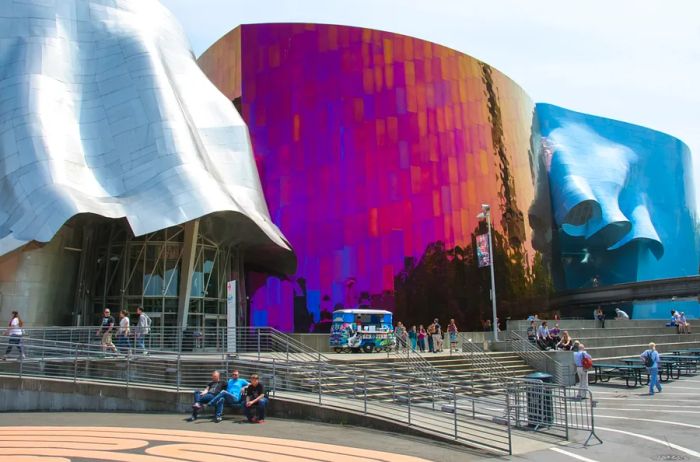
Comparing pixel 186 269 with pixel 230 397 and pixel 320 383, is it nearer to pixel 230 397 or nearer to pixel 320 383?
pixel 230 397

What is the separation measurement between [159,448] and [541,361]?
636 inches

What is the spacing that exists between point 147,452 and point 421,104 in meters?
31.2

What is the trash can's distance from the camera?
12.2m

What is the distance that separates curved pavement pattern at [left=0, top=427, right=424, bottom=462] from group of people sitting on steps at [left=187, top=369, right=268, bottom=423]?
5.15 feet

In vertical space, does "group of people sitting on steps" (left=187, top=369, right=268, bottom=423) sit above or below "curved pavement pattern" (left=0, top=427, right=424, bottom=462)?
above

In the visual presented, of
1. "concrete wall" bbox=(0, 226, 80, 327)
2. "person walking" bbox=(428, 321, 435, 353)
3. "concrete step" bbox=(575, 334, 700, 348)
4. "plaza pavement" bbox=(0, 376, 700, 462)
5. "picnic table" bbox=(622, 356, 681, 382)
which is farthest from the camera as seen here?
"concrete step" bbox=(575, 334, 700, 348)

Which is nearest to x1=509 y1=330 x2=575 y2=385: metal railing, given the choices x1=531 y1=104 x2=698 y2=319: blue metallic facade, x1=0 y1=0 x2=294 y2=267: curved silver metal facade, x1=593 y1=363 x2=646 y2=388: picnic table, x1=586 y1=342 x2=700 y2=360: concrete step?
x1=593 y1=363 x2=646 y2=388: picnic table

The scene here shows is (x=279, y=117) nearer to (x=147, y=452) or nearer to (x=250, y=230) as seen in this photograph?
(x=250, y=230)

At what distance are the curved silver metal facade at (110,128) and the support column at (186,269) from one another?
2.14 m

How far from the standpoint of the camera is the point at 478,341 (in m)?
26.5

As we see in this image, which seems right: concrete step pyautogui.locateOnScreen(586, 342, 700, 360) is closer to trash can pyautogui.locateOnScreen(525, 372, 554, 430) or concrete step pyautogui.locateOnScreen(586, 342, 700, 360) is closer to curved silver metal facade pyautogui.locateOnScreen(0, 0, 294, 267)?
trash can pyautogui.locateOnScreen(525, 372, 554, 430)

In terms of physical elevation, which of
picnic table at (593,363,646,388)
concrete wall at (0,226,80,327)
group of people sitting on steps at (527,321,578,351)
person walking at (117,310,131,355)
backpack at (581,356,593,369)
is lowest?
picnic table at (593,363,646,388)

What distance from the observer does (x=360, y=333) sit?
24.2 m

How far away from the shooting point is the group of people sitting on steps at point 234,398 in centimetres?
1311
